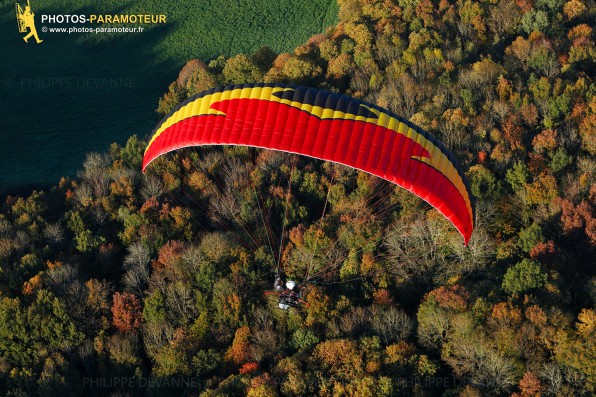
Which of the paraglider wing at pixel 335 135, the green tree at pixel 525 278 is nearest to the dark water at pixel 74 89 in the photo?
the paraglider wing at pixel 335 135

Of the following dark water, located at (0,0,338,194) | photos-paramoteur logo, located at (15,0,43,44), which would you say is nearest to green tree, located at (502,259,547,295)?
dark water, located at (0,0,338,194)

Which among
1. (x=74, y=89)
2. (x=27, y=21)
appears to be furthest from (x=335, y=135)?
(x=27, y=21)

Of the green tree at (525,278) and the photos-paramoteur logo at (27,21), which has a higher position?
the photos-paramoteur logo at (27,21)

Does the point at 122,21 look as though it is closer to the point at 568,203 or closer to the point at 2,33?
the point at 2,33

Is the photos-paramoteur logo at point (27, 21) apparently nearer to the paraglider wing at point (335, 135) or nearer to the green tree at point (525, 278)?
the paraglider wing at point (335, 135)

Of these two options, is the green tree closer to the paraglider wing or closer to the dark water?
Result: the paraglider wing

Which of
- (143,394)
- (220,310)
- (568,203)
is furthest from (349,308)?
(568,203)

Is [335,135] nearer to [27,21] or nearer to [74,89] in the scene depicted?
[74,89]
